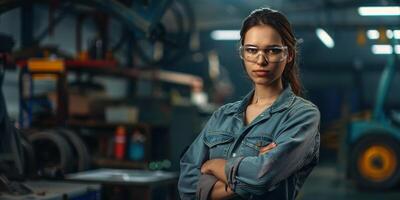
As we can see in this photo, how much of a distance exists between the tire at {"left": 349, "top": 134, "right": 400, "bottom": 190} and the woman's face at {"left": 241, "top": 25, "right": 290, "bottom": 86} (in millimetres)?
7445

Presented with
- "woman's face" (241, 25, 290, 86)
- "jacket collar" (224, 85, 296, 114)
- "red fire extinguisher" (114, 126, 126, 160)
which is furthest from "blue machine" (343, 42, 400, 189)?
"woman's face" (241, 25, 290, 86)

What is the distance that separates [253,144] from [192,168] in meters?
0.27

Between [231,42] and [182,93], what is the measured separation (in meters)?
5.01

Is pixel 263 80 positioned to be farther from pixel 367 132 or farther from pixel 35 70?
pixel 367 132

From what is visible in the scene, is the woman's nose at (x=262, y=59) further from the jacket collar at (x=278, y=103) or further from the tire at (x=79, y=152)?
the tire at (x=79, y=152)

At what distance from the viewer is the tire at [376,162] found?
347 inches

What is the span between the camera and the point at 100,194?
371cm

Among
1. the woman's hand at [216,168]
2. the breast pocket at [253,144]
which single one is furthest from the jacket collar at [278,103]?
the woman's hand at [216,168]

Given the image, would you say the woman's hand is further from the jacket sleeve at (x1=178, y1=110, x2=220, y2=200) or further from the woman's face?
the woman's face

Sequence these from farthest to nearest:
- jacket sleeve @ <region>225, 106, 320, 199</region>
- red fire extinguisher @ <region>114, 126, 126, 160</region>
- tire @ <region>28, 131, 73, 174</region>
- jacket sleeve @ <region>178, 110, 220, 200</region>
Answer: red fire extinguisher @ <region>114, 126, 126, 160</region>, tire @ <region>28, 131, 73, 174</region>, jacket sleeve @ <region>178, 110, 220, 200</region>, jacket sleeve @ <region>225, 106, 320, 199</region>

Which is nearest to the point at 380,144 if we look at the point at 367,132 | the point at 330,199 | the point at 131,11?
the point at 367,132

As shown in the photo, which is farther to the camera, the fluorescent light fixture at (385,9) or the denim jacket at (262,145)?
the fluorescent light fixture at (385,9)

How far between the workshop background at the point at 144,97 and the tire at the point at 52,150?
0.04 ft

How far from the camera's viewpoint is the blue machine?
8.81 metres
